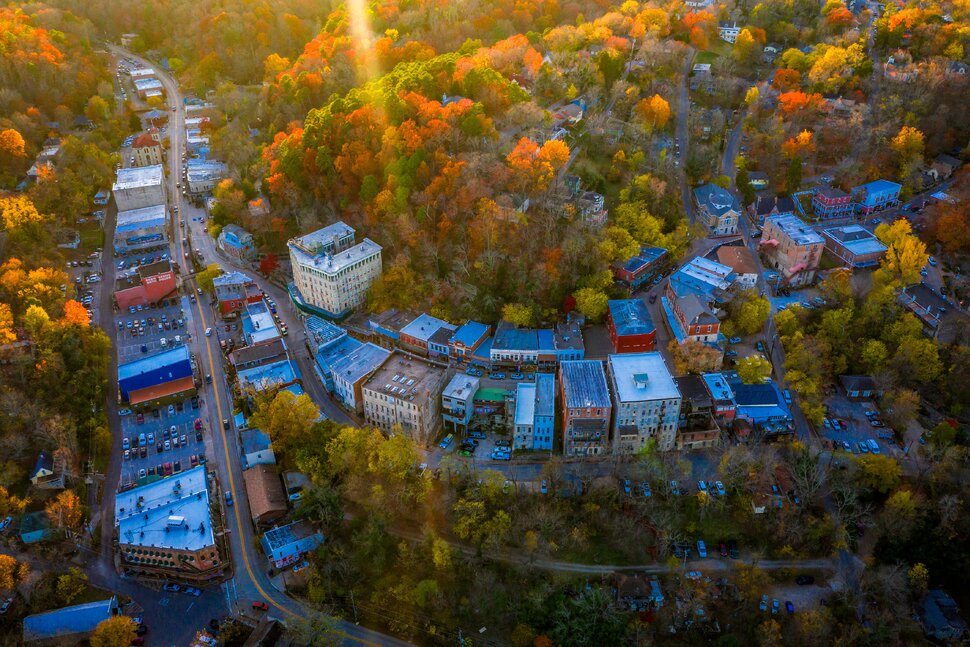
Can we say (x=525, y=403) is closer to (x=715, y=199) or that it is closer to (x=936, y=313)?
(x=715, y=199)

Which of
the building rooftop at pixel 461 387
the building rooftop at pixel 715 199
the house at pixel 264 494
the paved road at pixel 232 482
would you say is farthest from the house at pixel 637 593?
the building rooftop at pixel 715 199

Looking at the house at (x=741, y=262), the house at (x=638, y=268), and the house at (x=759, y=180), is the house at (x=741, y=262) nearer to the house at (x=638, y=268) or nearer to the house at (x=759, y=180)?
the house at (x=638, y=268)

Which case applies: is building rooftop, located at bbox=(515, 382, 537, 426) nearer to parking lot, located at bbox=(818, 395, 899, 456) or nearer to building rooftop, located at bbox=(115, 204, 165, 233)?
parking lot, located at bbox=(818, 395, 899, 456)

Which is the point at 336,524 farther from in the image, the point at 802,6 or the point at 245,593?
the point at 802,6

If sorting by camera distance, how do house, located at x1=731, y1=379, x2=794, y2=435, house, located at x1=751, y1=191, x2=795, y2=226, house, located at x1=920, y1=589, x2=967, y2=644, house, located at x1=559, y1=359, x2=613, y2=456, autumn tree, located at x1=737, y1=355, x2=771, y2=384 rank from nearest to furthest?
house, located at x1=920, y1=589, x2=967, y2=644, house, located at x1=559, y1=359, x2=613, y2=456, house, located at x1=731, y1=379, x2=794, y2=435, autumn tree, located at x1=737, y1=355, x2=771, y2=384, house, located at x1=751, y1=191, x2=795, y2=226

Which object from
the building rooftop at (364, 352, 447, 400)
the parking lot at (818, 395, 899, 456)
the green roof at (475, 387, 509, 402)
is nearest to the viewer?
the parking lot at (818, 395, 899, 456)

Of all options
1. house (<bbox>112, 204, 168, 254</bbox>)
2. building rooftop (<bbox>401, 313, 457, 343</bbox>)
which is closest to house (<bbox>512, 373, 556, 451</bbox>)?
building rooftop (<bbox>401, 313, 457, 343</bbox>)

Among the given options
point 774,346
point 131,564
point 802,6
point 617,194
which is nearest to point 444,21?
point 617,194
